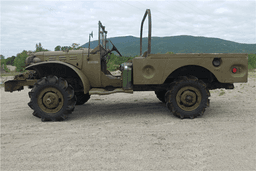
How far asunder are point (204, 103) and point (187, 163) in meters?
2.40

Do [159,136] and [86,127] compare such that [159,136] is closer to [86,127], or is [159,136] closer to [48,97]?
[86,127]

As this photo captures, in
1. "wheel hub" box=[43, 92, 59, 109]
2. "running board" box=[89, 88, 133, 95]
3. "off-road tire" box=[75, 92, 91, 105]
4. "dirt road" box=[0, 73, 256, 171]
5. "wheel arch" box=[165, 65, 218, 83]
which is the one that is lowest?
"dirt road" box=[0, 73, 256, 171]

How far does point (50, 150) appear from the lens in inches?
120

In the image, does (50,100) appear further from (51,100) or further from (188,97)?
(188,97)

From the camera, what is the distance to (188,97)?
4707 mm

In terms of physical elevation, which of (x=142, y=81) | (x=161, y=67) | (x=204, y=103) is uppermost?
(x=161, y=67)

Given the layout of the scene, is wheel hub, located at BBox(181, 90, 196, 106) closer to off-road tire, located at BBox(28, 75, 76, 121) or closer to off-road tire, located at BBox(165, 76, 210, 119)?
off-road tire, located at BBox(165, 76, 210, 119)

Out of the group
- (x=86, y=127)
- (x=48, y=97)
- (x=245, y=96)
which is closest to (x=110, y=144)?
(x=86, y=127)

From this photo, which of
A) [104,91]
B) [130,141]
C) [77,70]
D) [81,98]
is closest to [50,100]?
[77,70]

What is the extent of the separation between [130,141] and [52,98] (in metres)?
2.24

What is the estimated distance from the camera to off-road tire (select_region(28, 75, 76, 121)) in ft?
15.0

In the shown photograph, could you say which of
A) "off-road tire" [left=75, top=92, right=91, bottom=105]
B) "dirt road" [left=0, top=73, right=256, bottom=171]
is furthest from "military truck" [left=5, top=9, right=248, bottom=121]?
"off-road tire" [left=75, top=92, right=91, bottom=105]

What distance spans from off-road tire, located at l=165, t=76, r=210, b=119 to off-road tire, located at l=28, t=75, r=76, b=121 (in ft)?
7.64

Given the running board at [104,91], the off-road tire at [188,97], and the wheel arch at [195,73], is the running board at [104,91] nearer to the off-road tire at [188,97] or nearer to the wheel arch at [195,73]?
the off-road tire at [188,97]
